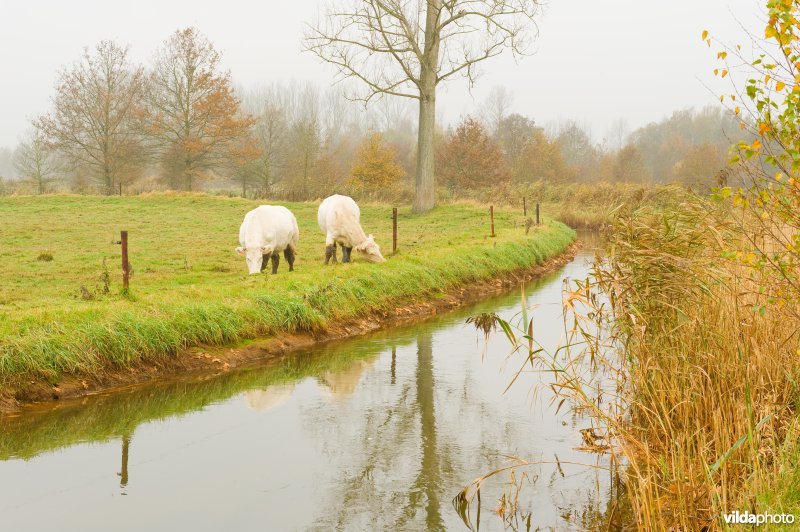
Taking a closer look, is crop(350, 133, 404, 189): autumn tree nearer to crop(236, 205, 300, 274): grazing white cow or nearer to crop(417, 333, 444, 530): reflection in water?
crop(236, 205, 300, 274): grazing white cow

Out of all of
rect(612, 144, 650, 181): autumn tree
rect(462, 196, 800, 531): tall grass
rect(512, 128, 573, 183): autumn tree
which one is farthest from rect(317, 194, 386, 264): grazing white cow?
rect(612, 144, 650, 181): autumn tree

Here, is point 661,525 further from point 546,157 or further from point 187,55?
point 546,157

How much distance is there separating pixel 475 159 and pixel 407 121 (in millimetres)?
64096

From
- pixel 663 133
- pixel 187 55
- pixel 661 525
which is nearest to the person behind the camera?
pixel 661 525

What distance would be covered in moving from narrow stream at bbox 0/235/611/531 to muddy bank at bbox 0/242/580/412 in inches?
9.8

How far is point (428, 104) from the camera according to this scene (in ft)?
106

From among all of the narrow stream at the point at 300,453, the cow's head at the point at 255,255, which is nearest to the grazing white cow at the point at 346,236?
the cow's head at the point at 255,255

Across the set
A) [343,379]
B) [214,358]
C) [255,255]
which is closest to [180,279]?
[255,255]

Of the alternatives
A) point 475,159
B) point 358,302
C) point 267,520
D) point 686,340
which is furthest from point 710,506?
point 475,159

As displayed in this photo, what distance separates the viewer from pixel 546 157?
2184 inches

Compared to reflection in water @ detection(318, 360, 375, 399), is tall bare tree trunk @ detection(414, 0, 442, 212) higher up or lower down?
higher up

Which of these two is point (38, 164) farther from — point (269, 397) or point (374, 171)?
point (269, 397)

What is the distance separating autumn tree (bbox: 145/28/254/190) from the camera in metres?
45.4

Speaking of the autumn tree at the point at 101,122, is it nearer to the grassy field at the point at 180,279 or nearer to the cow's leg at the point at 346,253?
the grassy field at the point at 180,279
